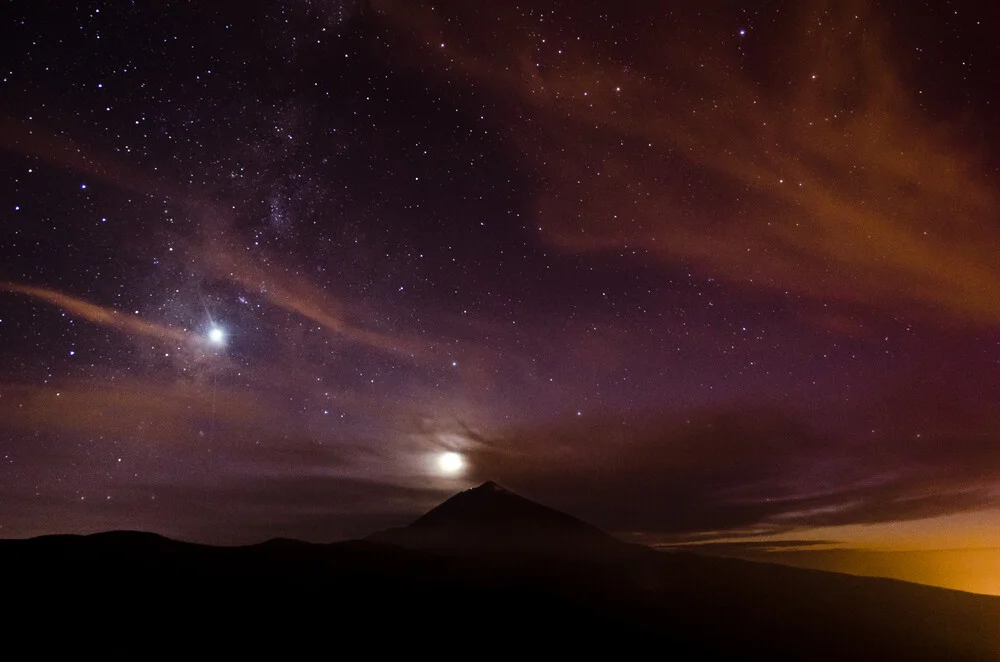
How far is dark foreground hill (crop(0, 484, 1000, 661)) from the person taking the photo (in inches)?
1555

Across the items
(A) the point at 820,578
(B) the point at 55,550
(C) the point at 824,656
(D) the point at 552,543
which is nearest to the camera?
(B) the point at 55,550

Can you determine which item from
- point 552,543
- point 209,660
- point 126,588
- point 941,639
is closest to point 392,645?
point 209,660

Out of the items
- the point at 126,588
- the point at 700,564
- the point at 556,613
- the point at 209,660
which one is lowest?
the point at 700,564

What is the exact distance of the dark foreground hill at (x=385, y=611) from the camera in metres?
39.5

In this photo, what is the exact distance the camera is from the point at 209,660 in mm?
36281

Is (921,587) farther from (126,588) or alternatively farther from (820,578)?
(126,588)

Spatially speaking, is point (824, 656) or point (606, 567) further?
point (606, 567)

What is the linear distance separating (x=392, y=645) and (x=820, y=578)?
511 ft

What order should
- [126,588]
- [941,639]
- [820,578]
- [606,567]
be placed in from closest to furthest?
[126,588] → [941,639] → [606,567] → [820,578]

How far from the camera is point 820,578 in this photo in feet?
538

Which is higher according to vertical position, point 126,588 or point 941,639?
point 126,588

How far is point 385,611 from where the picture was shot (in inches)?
2192

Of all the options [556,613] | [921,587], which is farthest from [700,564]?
[556,613]

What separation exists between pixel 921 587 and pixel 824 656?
101m
